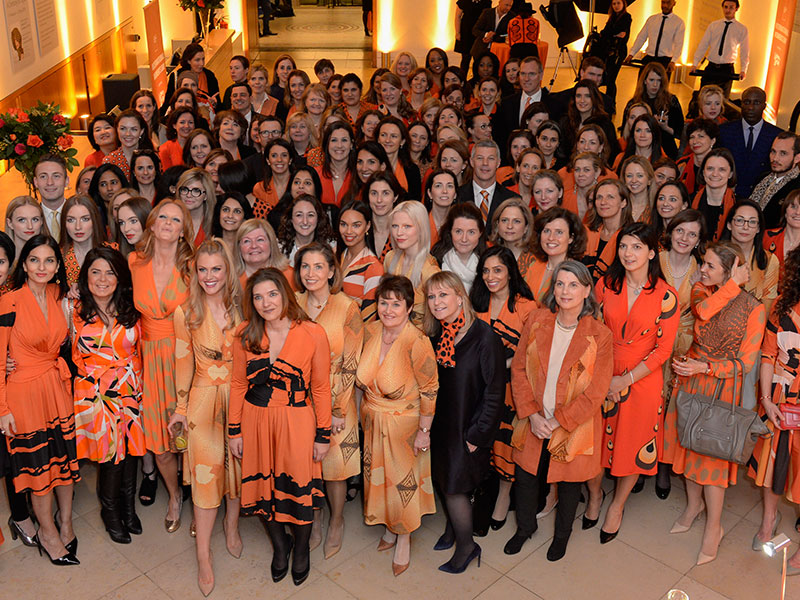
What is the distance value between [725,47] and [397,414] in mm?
9638

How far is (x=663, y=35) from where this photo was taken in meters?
12.6

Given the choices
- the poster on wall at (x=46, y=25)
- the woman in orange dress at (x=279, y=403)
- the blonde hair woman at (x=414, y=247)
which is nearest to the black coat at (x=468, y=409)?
the blonde hair woman at (x=414, y=247)

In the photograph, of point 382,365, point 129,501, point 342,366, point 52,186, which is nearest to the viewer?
point 382,365

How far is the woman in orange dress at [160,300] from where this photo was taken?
431 centimetres

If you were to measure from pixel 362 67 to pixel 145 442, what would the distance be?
14.5 meters

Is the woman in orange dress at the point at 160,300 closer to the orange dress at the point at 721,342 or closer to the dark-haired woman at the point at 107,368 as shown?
the dark-haired woman at the point at 107,368

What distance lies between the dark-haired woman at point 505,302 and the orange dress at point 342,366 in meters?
0.66

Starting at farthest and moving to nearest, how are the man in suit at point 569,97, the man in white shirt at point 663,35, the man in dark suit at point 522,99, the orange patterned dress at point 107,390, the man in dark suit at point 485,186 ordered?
the man in white shirt at point 663,35 → the man in suit at point 569,97 → the man in dark suit at point 522,99 → the man in dark suit at point 485,186 → the orange patterned dress at point 107,390

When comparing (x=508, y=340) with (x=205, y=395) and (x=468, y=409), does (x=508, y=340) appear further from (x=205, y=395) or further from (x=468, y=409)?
(x=205, y=395)

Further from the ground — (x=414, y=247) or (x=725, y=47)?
(x=725, y=47)

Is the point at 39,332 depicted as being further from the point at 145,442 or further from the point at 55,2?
the point at 55,2

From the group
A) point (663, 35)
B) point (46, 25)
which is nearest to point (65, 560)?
point (46, 25)

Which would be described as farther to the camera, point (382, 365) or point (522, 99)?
point (522, 99)

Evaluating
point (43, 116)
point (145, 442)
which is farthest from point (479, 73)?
point (145, 442)
